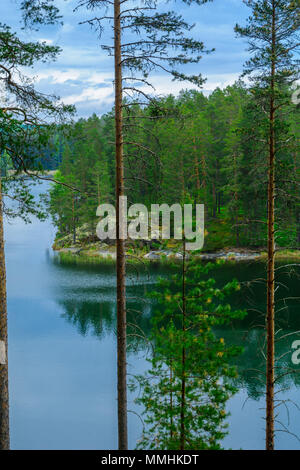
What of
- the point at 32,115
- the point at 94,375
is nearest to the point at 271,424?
the point at 32,115

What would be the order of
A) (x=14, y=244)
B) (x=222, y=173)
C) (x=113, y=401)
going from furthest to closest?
(x=14, y=244) → (x=222, y=173) → (x=113, y=401)

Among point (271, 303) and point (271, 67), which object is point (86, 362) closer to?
point (271, 303)

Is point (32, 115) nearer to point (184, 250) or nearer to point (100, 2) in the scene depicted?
point (100, 2)

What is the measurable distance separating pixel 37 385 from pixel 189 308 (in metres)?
12.5

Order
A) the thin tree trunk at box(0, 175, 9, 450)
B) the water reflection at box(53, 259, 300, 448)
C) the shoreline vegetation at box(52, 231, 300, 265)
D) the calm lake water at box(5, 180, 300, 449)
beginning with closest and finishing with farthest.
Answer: the thin tree trunk at box(0, 175, 9, 450) < the calm lake water at box(5, 180, 300, 449) < the water reflection at box(53, 259, 300, 448) < the shoreline vegetation at box(52, 231, 300, 265)

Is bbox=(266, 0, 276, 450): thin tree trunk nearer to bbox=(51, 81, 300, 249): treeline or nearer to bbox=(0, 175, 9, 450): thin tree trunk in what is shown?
bbox=(0, 175, 9, 450): thin tree trunk

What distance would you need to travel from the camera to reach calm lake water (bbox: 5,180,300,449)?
50.5ft

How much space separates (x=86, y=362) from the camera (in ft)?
68.6

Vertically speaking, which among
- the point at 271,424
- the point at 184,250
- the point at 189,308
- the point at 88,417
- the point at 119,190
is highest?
the point at 119,190

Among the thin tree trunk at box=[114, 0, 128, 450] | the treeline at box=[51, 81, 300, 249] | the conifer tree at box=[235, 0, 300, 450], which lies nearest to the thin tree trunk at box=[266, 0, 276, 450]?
the conifer tree at box=[235, 0, 300, 450]

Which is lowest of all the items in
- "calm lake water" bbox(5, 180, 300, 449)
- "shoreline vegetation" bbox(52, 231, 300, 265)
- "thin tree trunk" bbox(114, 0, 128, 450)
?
"calm lake water" bbox(5, 180, 300, 449)

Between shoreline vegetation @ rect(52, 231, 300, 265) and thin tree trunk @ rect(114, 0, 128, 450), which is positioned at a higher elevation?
thin tree trunk @ rect(114, 0, 128, 450)

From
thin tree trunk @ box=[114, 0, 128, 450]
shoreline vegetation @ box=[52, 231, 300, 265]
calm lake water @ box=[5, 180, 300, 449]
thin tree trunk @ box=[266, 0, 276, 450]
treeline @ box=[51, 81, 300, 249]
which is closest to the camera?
thin tree trunk @ box=[114, 0, 128, 450]

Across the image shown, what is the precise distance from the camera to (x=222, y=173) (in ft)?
144
